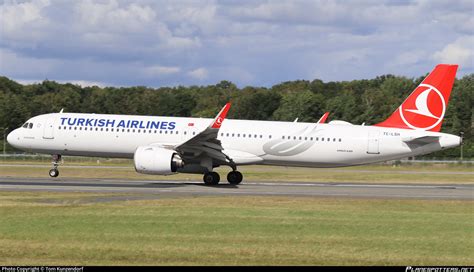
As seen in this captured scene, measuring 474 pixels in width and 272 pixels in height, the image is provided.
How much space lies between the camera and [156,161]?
37.2 meters

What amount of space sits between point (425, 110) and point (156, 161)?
630 inches

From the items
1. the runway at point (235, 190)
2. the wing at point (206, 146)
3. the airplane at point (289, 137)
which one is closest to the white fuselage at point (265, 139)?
the airplane at point (289, 137)

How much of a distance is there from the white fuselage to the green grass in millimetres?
11131

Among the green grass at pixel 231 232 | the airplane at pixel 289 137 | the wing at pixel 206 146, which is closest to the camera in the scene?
the green grass at pixel 231 232

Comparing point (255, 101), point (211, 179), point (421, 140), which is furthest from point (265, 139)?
point (255, 101)

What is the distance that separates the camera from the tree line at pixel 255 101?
4109 inches

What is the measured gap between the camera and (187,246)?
1844 centimetres

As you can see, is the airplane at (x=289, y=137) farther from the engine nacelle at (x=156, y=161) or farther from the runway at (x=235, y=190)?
the engine nacelle at (x=156, y=161)

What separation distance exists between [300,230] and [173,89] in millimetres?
129998

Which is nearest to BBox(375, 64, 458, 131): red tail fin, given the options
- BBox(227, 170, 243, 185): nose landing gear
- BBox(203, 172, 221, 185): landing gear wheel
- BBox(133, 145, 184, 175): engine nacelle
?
BBox(227, 170, 243, 185): nose landing gear

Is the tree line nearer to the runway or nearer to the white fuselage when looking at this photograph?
the white fuselage

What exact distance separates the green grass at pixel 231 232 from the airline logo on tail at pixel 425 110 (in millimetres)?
12351

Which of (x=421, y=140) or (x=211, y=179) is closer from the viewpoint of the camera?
(x=211, y=179)

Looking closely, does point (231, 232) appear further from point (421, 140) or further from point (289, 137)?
point (421, 140)
